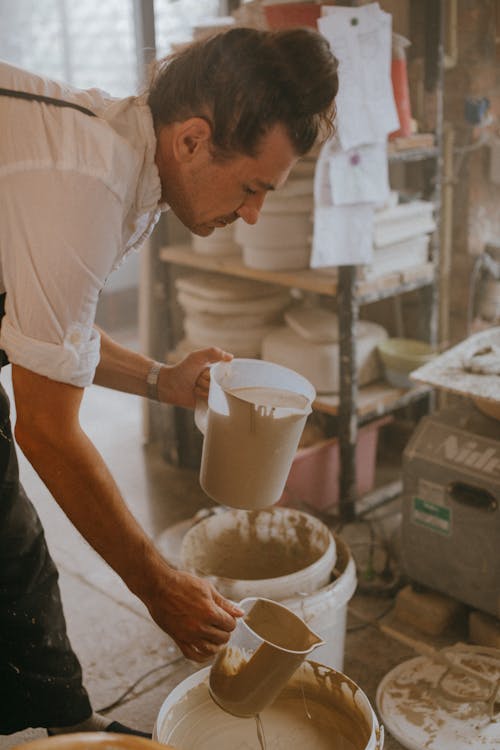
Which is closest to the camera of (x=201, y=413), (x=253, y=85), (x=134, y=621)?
(x=253, y=85)

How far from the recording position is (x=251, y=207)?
4.70ft

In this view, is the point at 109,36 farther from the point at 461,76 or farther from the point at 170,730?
the point at 170,730

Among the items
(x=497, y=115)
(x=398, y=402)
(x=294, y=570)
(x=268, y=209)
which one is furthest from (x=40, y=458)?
(x=497, y=115)

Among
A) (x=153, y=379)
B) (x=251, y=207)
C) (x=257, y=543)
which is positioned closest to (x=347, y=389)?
(x=257, y=543)

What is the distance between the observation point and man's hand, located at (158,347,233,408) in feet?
5.66

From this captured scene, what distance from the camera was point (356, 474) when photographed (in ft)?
9.36

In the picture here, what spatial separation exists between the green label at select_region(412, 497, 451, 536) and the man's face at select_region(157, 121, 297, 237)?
1082mm

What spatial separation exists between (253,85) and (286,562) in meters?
1.22

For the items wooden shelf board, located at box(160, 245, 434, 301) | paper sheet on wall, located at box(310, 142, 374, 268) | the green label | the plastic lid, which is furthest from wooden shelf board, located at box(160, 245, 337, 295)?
the plastic lid

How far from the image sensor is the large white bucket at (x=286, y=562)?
5.89 ft

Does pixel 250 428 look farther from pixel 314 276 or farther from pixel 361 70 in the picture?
pixel 361 70

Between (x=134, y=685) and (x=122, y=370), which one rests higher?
(x=122, y=370)

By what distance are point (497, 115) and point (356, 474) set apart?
4.41 ft

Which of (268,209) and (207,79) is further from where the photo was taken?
(268,209)
